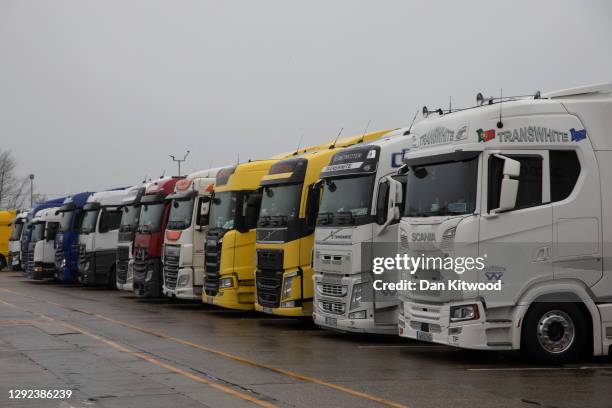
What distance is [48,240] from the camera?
37750 mm

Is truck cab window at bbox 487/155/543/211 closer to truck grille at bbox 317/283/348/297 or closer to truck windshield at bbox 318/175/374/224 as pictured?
truck windshield at bbox 318/175/374/224

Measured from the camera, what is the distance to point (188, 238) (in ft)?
77.0

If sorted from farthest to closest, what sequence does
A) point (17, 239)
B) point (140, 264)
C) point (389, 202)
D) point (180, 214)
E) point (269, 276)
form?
point (17, 239) < point (140, 264) < point (180, 214) < point (269, 276) < point (389, 202)

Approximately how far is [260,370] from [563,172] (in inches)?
194

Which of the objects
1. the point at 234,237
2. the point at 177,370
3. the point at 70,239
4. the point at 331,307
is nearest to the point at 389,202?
the point at 331,307

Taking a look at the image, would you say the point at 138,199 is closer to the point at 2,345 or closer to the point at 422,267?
the point at 2,345

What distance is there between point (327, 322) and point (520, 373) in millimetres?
4788

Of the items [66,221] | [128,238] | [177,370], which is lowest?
[177,370]

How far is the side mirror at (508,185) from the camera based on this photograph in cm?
1230

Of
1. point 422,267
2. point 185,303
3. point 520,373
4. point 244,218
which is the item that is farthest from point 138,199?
point 520,373

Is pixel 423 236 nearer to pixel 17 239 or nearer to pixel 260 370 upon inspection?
pixel 260 370

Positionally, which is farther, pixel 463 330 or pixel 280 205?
pixel 280 205

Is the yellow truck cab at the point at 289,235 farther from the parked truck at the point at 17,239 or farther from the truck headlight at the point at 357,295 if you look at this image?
the parked truck at the point at 17,239

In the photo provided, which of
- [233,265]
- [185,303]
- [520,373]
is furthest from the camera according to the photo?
[185,303]
